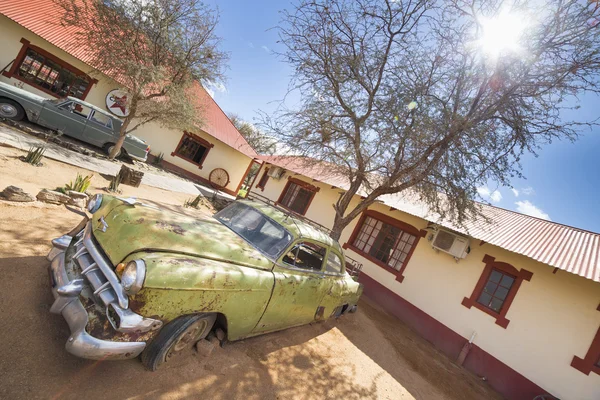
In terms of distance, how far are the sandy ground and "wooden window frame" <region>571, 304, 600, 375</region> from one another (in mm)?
1854

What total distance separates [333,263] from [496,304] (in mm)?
5516

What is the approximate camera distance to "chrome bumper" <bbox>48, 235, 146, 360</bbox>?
6.45 feet

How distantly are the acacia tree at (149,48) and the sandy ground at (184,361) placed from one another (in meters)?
3.87

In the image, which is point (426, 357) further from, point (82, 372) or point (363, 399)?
point (82, 372)

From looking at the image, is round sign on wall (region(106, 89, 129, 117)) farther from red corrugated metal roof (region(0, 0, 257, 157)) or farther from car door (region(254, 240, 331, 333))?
car door (region(254, 240, 331, 333))

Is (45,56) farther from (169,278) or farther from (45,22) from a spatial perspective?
(169,278)

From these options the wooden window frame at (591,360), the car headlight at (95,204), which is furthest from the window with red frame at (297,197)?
the car headlight at (95,204)

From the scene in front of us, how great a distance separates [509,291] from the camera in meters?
6.85

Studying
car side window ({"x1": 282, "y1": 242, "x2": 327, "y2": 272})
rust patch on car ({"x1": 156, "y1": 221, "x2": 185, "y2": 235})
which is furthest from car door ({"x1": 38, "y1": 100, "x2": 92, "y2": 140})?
car side window ({"x1": 282, "y1": 242, "x2": 327, "y2": 272})

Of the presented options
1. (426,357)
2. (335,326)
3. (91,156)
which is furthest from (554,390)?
(91,156)

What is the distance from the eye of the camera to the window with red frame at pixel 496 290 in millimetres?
6934

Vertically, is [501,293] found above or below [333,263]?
above

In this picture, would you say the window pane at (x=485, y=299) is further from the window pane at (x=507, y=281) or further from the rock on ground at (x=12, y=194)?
the rock on ground at (x=12, y=194)

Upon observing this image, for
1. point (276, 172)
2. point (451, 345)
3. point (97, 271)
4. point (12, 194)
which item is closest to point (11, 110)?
point (12, 194)
